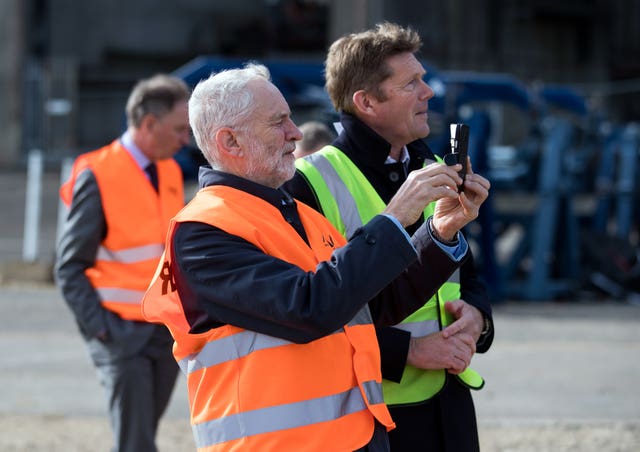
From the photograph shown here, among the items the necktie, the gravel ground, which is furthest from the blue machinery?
the necktie

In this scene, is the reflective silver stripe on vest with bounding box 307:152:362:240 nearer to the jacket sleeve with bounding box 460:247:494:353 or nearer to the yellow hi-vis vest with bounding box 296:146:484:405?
the yellow hi-vis vest with bounding box 296:146:484:405

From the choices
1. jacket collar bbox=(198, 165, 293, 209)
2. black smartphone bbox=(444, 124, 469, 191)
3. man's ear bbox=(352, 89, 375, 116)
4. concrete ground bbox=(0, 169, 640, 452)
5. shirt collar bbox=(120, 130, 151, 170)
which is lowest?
concrete ground bbox=(0, 169, 640, 452)

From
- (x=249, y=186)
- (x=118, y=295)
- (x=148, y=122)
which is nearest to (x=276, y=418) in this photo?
(x=249, y=186)

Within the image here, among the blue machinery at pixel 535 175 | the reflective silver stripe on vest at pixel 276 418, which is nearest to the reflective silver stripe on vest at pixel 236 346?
the reflective silver stripe on vest at pixel 276 418

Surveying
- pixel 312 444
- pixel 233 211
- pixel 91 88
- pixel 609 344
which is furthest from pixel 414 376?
→ pixel 91 88

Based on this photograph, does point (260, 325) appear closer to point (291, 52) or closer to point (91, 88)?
point (91, 88)

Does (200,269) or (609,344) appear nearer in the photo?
(200,269)

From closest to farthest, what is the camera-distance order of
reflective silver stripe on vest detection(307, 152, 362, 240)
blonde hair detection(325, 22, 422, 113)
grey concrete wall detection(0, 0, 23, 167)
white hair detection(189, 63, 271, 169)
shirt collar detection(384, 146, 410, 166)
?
white hair detection(189, 63, 271, 169), reflective silver stripe on vest detection(307, 152, 362, 240), blonde hair detection(325, 22, 422, 113), shirt collar detection(384, 146, 410, 166), grey concrete wall detection(0, 0, 23, 167)

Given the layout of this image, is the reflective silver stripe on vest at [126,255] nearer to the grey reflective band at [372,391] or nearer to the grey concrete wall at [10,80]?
the grey reflective band at [372,391]

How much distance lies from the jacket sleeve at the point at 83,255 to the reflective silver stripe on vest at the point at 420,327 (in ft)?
5.90

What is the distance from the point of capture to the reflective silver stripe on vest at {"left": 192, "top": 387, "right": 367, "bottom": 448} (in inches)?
99.0

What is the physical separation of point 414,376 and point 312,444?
28.1 inches

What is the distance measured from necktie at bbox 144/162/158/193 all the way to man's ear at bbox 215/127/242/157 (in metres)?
2.26

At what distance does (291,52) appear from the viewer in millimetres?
31969
